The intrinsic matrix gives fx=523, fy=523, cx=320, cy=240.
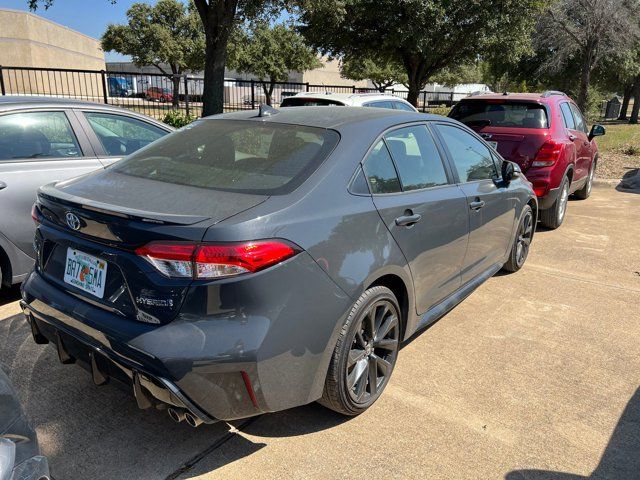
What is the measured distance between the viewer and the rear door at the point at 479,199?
3.80m

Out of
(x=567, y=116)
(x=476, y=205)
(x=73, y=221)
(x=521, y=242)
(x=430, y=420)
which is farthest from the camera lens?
(x=567, y=116)

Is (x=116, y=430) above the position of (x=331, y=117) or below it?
below

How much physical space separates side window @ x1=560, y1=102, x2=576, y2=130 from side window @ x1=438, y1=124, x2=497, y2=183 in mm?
3466

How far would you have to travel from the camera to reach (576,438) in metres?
2.78

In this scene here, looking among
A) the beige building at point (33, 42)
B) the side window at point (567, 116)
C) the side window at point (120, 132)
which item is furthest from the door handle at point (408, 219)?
the beige building at point (33, 42)

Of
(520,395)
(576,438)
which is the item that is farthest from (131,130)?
(576,438)

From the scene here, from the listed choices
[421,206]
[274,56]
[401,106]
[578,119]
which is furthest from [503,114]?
[274,56]

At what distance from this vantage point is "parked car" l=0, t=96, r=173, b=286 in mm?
4023

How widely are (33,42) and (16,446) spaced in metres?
47.2

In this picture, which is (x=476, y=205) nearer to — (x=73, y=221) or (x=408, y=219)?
(x=408, y=219)

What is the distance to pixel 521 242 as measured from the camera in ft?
17.0

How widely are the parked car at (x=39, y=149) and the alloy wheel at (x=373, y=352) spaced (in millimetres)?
2834

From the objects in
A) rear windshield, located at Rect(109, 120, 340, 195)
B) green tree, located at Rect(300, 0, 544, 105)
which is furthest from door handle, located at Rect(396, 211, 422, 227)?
green tree, located at Rect(300, 0, 544, 105)

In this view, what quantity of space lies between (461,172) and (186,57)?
4062 centimetres
